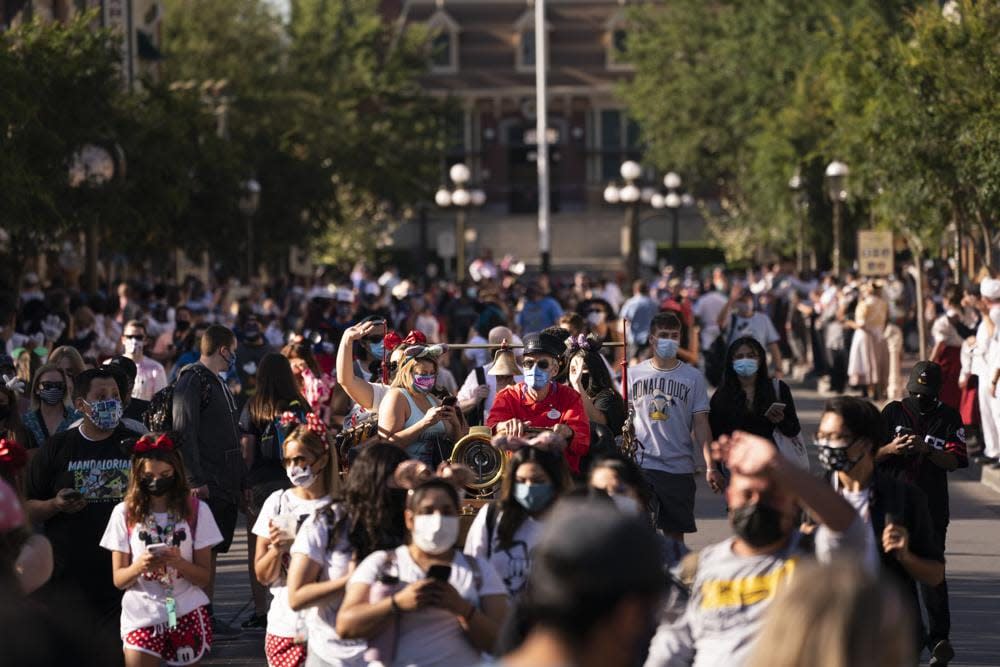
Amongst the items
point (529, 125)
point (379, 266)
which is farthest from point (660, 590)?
point (529, 125)

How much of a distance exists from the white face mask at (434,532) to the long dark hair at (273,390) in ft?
18.0

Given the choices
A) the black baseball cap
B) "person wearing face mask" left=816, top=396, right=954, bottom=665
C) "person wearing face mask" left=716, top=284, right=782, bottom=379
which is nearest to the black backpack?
the black baseball cap

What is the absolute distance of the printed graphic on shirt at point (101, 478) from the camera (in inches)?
359

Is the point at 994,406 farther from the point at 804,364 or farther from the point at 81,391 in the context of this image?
the point at 804,364

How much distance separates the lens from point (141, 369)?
15328 millimetres

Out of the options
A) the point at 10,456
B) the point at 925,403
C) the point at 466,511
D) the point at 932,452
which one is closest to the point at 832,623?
the point at 10,456

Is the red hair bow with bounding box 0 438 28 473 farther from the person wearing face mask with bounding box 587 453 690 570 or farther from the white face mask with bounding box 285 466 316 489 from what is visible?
the person wearing face mask with bounding box 587 453 690 570

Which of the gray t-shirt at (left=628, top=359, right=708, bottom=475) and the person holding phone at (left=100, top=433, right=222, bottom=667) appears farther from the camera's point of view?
the gray t-shirt at (left=628, top=359, right=708, bottom=475)

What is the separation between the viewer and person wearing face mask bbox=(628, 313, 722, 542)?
1161 centimetres

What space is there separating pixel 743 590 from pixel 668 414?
572 cm

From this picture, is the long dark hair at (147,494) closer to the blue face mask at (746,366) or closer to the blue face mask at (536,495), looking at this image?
the blue face mask at (536,495)

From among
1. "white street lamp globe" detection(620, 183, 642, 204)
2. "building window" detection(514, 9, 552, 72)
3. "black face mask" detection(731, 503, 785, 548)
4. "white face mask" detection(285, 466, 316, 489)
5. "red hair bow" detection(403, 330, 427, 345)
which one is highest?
"building window" detection(514, 9, 552, 72)

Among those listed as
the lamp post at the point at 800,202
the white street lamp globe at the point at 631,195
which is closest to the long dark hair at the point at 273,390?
the lamp post at the point at 800,202

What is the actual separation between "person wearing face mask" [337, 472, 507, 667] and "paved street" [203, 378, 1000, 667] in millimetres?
4410
